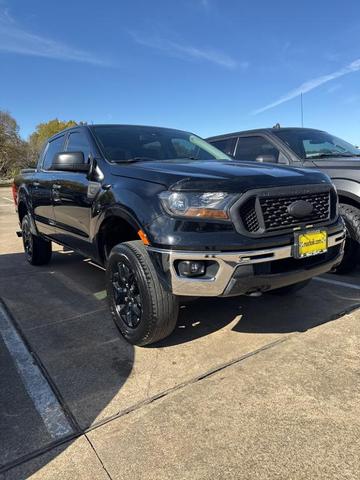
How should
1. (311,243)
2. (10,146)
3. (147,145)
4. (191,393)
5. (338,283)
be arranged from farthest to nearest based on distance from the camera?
(10,146) → (338,283) → (147,145) → (311,243) → (191,393)

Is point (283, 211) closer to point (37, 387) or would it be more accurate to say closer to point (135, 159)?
point (135, 159)

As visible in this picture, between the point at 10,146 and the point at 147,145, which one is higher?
the point at 10,146

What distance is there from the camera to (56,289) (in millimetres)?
4824

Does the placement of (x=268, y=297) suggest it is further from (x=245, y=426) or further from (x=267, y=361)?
(x=245, y=426)

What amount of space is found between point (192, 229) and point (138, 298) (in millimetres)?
797

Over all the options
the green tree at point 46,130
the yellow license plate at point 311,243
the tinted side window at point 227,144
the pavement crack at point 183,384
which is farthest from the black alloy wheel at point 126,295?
the green tree at point 46,130

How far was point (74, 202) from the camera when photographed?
4.16m

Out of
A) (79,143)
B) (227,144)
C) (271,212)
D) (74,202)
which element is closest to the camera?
(271,212)

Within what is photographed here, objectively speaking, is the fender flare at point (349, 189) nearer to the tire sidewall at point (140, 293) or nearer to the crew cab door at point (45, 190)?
the tire sidewall at point (140, 293)

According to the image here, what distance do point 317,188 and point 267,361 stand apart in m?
1.36

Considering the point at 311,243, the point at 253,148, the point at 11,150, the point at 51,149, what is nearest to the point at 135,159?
the point at 311,243

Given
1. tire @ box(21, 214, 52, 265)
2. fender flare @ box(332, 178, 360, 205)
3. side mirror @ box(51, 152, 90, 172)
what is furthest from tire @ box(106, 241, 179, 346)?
tire @ box(21, 214, 52, 265)

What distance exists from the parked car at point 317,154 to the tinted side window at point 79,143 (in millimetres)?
1980

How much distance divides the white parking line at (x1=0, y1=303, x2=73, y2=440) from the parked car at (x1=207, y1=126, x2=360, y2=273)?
3.21 meters
